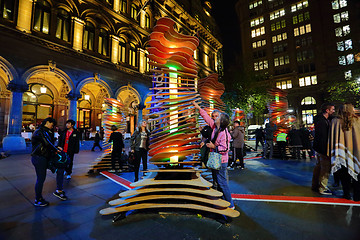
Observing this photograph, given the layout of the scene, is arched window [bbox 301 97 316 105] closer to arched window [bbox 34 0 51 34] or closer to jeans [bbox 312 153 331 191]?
jeans [bbox 312 153 331 191]

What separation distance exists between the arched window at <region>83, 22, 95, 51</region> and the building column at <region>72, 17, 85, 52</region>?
0.66 metres

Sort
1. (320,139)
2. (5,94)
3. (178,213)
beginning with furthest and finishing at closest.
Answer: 1. (5,94)
2. (320,139)
3. (178,213)

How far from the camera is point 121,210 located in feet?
9.75

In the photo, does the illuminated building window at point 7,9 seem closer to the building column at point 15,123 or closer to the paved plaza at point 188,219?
the building column at point 15,123

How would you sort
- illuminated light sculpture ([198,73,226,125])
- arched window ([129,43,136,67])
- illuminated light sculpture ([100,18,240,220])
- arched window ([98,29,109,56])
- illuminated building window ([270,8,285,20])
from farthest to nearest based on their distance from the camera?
1. illuminated building window ([270,8,285,20])
2. arched window ([129,43,136,67])
3. arched window ([98,29,109,56])
4. illuminated light sculpture ([198,73,226,125])
5. illuminated light sculpture ([100,18,240,220])

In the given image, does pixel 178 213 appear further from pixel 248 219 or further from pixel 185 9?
Result: pixel 185 9

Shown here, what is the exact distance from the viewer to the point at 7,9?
40.2 ft

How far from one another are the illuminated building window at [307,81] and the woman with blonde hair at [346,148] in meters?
43.1

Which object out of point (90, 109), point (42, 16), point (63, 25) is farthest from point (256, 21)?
point (42, 16)

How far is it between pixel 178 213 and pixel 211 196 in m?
0.71

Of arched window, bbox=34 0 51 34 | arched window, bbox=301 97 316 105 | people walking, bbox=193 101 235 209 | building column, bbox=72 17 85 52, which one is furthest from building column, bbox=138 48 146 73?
arched window, bbox=301 97 316 105

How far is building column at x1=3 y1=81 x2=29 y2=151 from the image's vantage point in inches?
456

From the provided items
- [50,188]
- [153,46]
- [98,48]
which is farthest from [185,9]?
[50,188]

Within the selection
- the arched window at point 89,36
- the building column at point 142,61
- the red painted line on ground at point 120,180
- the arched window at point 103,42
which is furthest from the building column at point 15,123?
the building column at point 142,61
